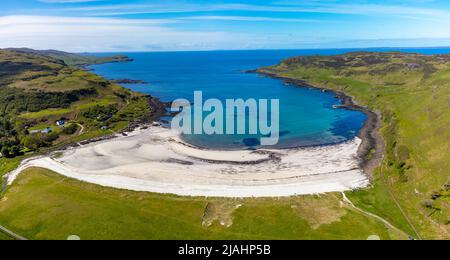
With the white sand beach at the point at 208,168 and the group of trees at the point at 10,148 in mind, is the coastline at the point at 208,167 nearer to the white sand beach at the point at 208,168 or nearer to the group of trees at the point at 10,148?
the white sand beach at the point at 208,168

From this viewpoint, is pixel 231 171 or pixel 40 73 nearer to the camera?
pixel 231 171

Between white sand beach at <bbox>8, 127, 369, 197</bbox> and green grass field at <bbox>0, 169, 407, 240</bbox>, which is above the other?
white sand beach at <bbox>8, 127, 369, 197</bbox>

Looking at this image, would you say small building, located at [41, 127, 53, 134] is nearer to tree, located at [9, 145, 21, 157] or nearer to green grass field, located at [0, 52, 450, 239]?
tree, located at [9, 145, 21, 157]

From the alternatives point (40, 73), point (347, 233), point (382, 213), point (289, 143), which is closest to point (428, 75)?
point (289, 143)

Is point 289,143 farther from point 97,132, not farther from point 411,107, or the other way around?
point 97,132

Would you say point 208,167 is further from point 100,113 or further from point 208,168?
point 100,113

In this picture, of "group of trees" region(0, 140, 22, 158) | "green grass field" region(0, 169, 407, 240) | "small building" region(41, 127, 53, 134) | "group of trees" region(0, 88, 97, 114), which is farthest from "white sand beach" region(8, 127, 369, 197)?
"group of trees" region(0, 88, 97, 114)

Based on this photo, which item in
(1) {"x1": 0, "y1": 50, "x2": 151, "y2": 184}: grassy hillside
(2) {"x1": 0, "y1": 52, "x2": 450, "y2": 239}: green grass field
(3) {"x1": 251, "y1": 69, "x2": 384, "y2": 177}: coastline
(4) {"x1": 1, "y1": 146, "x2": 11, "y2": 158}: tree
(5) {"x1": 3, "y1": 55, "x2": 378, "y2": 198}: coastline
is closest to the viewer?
(2) {"x1": 0, "y1": 52, "x2": 450, "y2": 239}: green grass field
